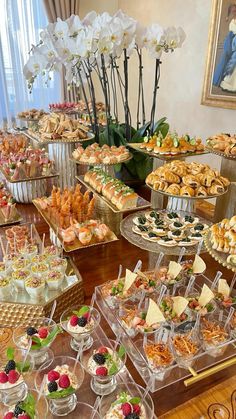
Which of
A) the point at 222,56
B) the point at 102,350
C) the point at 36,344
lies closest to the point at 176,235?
the point at 102,350

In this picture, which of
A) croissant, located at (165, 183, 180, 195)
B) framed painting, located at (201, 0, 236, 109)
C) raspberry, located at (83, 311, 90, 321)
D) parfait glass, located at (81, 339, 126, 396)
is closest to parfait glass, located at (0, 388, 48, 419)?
parfait glass, located at (81, 339, 126, 396)

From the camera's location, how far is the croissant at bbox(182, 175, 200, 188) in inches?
53.5

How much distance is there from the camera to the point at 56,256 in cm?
117

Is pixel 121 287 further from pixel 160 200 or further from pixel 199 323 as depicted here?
pixel 160 200

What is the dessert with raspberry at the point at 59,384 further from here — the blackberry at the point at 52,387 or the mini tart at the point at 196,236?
the mini tart at the point at 196,236

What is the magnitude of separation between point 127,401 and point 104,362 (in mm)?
110

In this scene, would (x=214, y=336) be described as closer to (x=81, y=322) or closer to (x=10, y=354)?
(x=81, y=322)

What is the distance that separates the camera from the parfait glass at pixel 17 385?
30.9 inches

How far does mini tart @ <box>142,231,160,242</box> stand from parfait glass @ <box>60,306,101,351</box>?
1.05ft

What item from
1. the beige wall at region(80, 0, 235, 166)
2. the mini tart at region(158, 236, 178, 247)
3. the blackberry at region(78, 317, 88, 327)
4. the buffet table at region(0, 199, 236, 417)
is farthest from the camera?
the beige wall at region(80, 0, 235, 166)

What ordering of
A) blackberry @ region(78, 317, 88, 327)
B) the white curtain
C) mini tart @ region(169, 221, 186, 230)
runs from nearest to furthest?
blackberry @ region(78, 317, 88, 327) → mini tart @ region(169, 221, 186, 230) → the white curtain

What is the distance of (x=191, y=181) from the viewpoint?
53.7 inches

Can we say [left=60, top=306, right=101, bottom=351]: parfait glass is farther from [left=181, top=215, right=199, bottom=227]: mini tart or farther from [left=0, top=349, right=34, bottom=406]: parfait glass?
[left=181, top=215, right=199, bottom=227]: mini tart

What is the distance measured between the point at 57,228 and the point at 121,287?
0.41 metres
